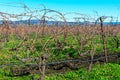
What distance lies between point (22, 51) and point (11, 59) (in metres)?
2.87

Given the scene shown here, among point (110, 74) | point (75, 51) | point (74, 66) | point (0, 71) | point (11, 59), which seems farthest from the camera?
point (75, 51)

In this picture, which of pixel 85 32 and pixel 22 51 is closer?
pixel 22 51

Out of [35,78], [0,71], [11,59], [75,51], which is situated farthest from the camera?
[75,51]

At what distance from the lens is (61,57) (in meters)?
17.7

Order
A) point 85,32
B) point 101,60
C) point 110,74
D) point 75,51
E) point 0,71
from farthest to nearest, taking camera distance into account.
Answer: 1. point 85,32
2. point 75,51
3. point 101,60
4. point 0,71
5. point 110,74

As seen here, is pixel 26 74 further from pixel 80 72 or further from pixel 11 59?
pixel 11 59

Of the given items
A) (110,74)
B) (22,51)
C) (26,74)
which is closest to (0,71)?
(26,74)

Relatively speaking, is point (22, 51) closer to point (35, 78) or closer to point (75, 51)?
point (75, 51)

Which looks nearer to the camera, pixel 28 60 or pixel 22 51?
pixel 28 60

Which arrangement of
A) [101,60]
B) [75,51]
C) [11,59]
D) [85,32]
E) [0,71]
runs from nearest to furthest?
[0,71], [101,60], [11,59], [75,51], [85,32]

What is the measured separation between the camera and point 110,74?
12.2 meters

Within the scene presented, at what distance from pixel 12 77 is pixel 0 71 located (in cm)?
115

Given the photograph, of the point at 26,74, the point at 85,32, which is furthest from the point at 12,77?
the point at 85,32

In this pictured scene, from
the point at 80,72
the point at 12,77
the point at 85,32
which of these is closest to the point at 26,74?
the point at 12,77
